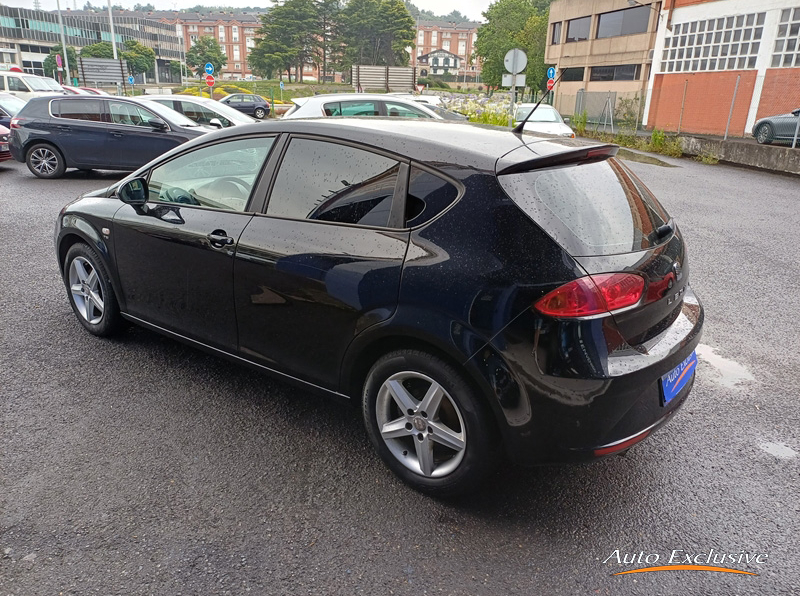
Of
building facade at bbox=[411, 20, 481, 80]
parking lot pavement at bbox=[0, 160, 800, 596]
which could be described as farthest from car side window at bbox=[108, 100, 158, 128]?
building facade at bbox=[411, 20, 481, 80]

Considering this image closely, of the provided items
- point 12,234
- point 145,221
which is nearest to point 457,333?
point 145,221

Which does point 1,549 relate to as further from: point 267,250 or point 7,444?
point 267,250

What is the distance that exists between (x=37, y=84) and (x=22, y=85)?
35.8 inches

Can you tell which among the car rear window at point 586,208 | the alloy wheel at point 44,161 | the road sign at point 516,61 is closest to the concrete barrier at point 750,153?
the road sign at point 516,61

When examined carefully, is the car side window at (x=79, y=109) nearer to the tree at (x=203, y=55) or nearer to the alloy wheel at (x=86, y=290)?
the alloy wheel at (x=86, y=290)

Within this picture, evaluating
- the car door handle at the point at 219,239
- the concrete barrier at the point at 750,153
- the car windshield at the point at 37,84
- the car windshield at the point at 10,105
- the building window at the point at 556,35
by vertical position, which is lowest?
the concrete barrier at the point at 750,153

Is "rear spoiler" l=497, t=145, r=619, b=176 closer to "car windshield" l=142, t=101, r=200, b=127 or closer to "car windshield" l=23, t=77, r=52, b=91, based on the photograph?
"car windshield" l=142, t=101, r=200, b=127

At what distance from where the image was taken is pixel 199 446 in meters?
3.26

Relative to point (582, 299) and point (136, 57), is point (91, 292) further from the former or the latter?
point (136, 57)

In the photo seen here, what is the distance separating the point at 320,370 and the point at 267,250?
665 mm

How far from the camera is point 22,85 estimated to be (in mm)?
24766

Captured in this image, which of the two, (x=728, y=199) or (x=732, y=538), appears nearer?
(x=732, y=538)

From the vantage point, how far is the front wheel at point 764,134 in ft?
64.8

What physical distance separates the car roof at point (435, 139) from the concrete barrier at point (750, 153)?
15.1m
